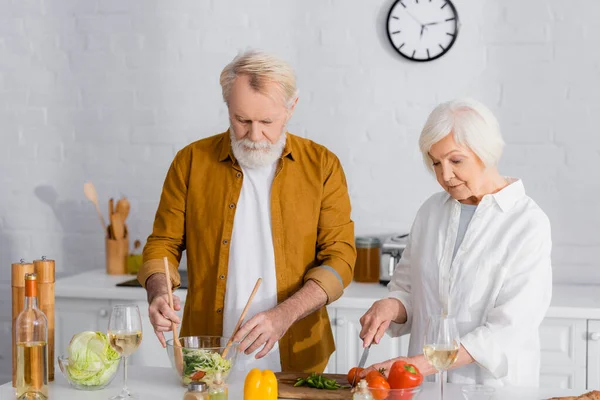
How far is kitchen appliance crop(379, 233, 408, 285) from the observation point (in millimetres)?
3691

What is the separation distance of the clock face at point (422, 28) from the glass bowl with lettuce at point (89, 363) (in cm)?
223

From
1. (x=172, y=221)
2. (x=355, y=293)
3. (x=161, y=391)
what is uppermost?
(x=172, y=221)

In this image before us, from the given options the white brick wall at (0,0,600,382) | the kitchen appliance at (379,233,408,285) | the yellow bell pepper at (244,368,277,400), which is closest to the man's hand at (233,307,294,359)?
the yellow bell pepper at (244,368,277,400)

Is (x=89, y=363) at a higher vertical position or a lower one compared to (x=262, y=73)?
lower

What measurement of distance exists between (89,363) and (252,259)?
0.67m

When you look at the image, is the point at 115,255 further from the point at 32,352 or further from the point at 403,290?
the point at 32,352

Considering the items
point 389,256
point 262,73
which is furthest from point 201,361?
point 389,256

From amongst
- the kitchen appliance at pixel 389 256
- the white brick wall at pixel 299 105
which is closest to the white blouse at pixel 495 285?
the kitchen appliance at pixel 389 256

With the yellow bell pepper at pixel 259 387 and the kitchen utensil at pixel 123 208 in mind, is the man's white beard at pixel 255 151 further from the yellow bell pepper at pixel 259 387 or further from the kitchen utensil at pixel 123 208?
the kitchen utensil at pixel 123 208

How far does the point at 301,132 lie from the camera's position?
156 inches

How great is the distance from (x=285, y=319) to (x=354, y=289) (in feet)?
4.25

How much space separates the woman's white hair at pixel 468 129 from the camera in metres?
2.21

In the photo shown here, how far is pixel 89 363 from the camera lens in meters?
2.12

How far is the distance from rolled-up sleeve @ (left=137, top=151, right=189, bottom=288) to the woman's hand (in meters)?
0.65
